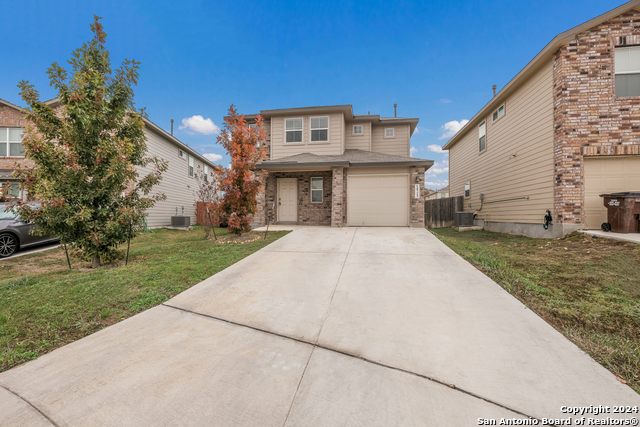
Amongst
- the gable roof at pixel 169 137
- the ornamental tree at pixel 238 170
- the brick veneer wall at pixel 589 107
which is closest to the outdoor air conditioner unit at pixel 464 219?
the brick veneer wall at pixel 589 107

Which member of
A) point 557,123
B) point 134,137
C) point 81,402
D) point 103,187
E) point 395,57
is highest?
point 395,57

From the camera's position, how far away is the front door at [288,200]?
12359mm

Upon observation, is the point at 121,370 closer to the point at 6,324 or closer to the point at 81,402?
the point at 81,402

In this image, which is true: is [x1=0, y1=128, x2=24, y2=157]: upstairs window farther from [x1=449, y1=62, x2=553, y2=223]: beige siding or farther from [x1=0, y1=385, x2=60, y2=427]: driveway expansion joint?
[x1=449, y1=62, x2=553, y2=223]: beige siding

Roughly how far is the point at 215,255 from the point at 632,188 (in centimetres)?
1208

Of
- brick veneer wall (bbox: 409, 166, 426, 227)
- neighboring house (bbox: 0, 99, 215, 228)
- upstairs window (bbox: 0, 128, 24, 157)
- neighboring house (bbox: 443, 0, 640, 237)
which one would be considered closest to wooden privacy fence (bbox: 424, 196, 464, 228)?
brick veneer wall (bbox: 409, 166, 426, 227)

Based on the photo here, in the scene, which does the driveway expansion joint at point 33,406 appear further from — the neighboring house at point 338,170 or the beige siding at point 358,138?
the beige siding at point 358,138

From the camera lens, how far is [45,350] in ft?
7.63

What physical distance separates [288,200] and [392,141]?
7.28 m

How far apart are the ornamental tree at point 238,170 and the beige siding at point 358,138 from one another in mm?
7111

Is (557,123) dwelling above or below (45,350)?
above

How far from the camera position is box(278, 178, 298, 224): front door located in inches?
487

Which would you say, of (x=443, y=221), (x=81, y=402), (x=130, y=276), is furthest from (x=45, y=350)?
(x=443, y=221)

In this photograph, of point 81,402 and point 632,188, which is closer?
point 81,402
